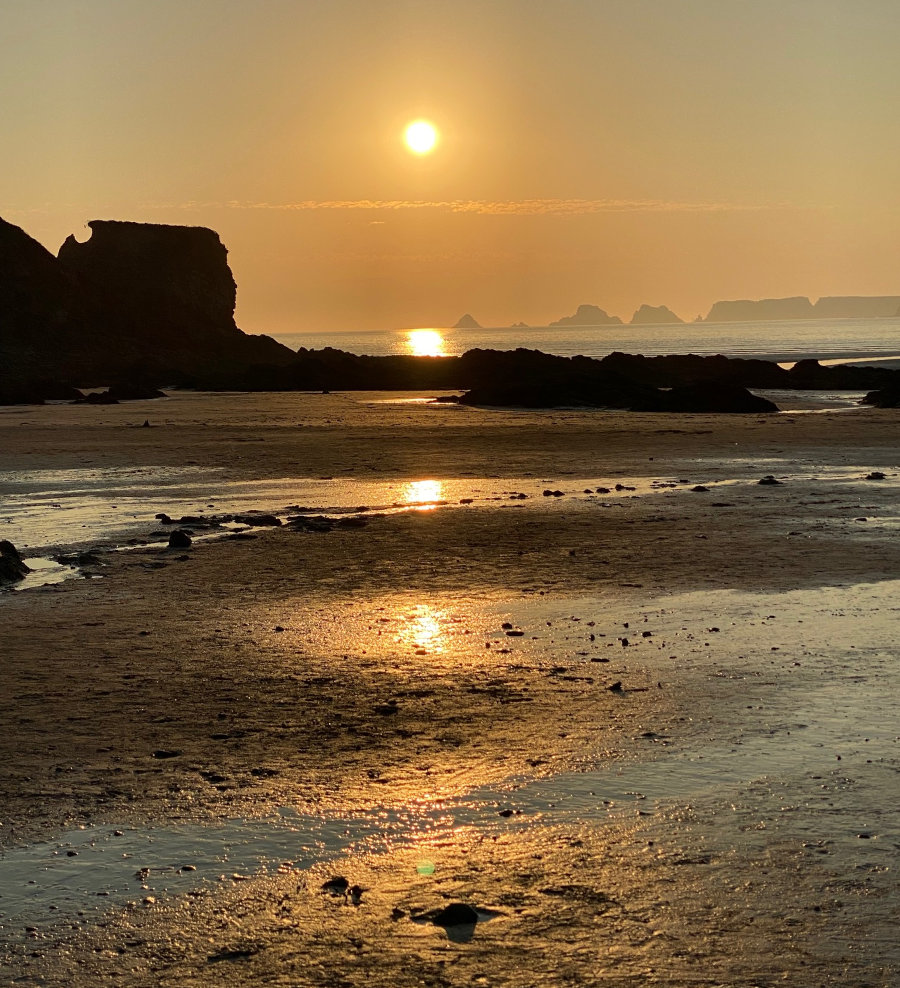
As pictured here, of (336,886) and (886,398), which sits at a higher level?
(886,398)

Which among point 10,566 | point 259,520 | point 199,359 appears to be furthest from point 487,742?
point 199,359

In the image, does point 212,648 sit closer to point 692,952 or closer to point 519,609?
point 519,609

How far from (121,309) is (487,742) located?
116 m

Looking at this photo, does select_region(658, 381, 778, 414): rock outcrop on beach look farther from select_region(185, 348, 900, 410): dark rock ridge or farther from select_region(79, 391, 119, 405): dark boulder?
select_region(79, 391, 119, 405): dark boulder

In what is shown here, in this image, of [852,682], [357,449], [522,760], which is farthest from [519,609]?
[357,449]

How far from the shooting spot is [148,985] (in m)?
4.93

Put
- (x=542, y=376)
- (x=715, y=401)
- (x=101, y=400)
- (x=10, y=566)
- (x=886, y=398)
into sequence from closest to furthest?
1. (x=10, y=566)
2. (x=886, y=398)
3. (x=715, y=401)
4. (x=542, y=376)
5. (x=101, y=400)

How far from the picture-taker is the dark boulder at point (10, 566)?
13.9m

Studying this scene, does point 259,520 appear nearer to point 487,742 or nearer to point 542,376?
point 487,742

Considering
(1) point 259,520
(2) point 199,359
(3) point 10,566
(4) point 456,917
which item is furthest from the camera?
(2) point 199,359

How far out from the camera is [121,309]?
385 ft

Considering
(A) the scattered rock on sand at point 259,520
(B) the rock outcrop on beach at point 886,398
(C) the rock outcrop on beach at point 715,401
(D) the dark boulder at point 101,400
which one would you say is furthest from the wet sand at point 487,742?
(D) the dark boulder at point 101,400

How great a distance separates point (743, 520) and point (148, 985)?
1501 cm

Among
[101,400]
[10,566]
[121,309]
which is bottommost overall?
[10,566]
